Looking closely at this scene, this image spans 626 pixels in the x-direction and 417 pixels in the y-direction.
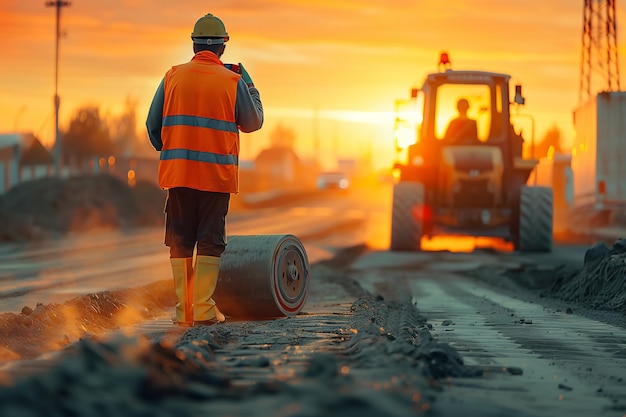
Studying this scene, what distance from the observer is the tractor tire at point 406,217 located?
19562 millimetres

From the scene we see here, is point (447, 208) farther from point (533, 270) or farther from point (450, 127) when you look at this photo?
point (533, 270)

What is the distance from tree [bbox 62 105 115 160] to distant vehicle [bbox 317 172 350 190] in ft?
94.6

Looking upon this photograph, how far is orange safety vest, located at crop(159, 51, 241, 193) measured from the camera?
8156 millimetres

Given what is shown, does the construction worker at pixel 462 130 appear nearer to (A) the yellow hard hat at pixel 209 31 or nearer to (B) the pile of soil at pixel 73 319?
(B) the pile of soil at pixel 73 319

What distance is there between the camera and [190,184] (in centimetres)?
814

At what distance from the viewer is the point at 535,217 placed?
64.1ft

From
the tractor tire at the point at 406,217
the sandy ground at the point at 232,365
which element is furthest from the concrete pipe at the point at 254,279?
the tractor tire at the point at 406,217

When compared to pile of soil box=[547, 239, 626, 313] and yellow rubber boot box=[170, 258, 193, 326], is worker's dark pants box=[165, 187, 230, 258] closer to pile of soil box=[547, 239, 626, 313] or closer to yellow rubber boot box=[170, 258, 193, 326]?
yellow rubber boot box=[170, 258, 193, 326]

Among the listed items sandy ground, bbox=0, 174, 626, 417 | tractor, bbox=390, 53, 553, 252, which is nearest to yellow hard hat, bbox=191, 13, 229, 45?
sandy ground, bbox=0, 174, 626, 417

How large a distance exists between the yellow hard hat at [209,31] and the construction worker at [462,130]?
11.7 meters

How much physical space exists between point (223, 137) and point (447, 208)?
1194cm

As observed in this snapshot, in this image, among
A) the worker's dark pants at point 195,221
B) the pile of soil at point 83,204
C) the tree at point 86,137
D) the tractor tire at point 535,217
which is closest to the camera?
the worker's dark pants at point 195,221

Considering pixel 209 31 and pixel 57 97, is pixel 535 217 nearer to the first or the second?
pixel 209 31

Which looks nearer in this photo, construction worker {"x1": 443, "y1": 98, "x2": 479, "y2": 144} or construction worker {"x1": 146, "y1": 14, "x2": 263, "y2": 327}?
construction worker {"x1": 146, "y1": 14, "x2": 263, "y2": 327}
